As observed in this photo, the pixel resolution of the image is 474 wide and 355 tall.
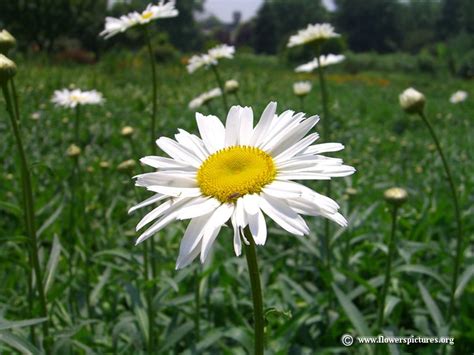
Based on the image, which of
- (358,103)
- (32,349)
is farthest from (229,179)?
(358,103)

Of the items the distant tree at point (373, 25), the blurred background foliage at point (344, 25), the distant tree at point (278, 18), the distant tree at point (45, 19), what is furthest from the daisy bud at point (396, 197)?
the distant tree at point (373, 25)

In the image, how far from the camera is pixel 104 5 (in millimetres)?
31094

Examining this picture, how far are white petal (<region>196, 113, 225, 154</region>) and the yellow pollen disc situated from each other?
5cm

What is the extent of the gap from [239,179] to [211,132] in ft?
0.78

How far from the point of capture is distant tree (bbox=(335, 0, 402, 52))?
59.4 meters

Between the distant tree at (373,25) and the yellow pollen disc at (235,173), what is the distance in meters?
62.4

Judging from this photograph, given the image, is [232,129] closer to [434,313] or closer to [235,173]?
[235,173]

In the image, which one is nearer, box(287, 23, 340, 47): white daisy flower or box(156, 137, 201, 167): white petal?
box(156, 137, 201, 167): white petal

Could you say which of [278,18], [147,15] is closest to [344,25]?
[278,18]

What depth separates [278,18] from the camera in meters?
58.9

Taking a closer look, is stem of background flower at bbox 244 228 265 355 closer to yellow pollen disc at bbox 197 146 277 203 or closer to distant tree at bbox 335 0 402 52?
yellow pollen disc at bbox 197 146 277 203

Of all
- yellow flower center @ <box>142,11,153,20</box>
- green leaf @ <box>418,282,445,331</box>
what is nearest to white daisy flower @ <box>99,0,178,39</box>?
yellow flower center @ <box>142,11,153,20</box>

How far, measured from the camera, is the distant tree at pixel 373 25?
5938cm

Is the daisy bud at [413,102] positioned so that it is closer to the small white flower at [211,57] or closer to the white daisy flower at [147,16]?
the white daisy flower at [147,16]
